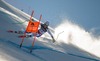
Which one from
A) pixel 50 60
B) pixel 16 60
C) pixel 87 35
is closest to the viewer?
pixel 16 60

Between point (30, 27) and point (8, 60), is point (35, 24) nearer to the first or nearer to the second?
point (30, 27)

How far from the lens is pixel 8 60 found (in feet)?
25.8

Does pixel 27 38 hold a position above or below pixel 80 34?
below

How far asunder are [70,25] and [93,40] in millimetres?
5180

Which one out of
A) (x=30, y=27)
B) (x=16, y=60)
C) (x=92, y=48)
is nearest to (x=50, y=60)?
(x=30, y=27)

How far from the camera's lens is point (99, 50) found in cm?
3784

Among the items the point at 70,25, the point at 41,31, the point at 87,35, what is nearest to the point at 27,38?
the point at 41,31

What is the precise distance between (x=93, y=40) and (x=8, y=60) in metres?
37.0

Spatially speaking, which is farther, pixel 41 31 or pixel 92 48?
pixel 92 48

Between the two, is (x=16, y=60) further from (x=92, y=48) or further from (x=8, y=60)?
(x=92, y=48)

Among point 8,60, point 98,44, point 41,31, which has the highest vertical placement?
point 98,44

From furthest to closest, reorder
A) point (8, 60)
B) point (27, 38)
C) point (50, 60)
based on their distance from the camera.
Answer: point (27, 38) < point (50, 60) < point (8, 60)

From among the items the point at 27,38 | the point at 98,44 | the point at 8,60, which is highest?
the point at 98,44

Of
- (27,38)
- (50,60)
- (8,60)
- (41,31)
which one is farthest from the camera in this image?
(41,31)
